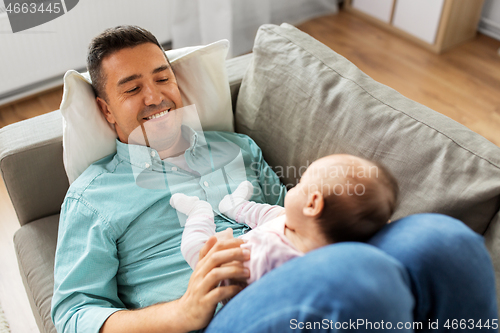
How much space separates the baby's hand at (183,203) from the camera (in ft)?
3.92

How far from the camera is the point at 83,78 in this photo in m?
1.29

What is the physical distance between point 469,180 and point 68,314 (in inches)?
39.8

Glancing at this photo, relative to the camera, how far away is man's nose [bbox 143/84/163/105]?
1.26 meters

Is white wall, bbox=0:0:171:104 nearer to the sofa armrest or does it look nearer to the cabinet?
the sofa armrest

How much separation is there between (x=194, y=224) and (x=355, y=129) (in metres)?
0.52

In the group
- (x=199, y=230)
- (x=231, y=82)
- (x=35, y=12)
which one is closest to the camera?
(x=199, y=230)

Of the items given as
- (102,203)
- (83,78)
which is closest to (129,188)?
(102,203)

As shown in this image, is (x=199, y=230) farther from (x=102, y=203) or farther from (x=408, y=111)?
(x=408, y=111)

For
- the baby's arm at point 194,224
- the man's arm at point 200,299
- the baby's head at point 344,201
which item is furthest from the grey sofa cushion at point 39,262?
the baby's head at point 344,201

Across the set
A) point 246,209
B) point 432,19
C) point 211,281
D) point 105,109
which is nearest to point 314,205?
point 211,281

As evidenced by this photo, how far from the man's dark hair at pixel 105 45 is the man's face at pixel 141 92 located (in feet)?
0.05

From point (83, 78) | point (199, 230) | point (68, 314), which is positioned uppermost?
point (83, 78)

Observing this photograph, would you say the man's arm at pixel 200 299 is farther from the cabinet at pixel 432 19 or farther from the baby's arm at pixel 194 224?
the cabinet at pixel 432 19

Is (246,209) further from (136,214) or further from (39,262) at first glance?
(39,262)
